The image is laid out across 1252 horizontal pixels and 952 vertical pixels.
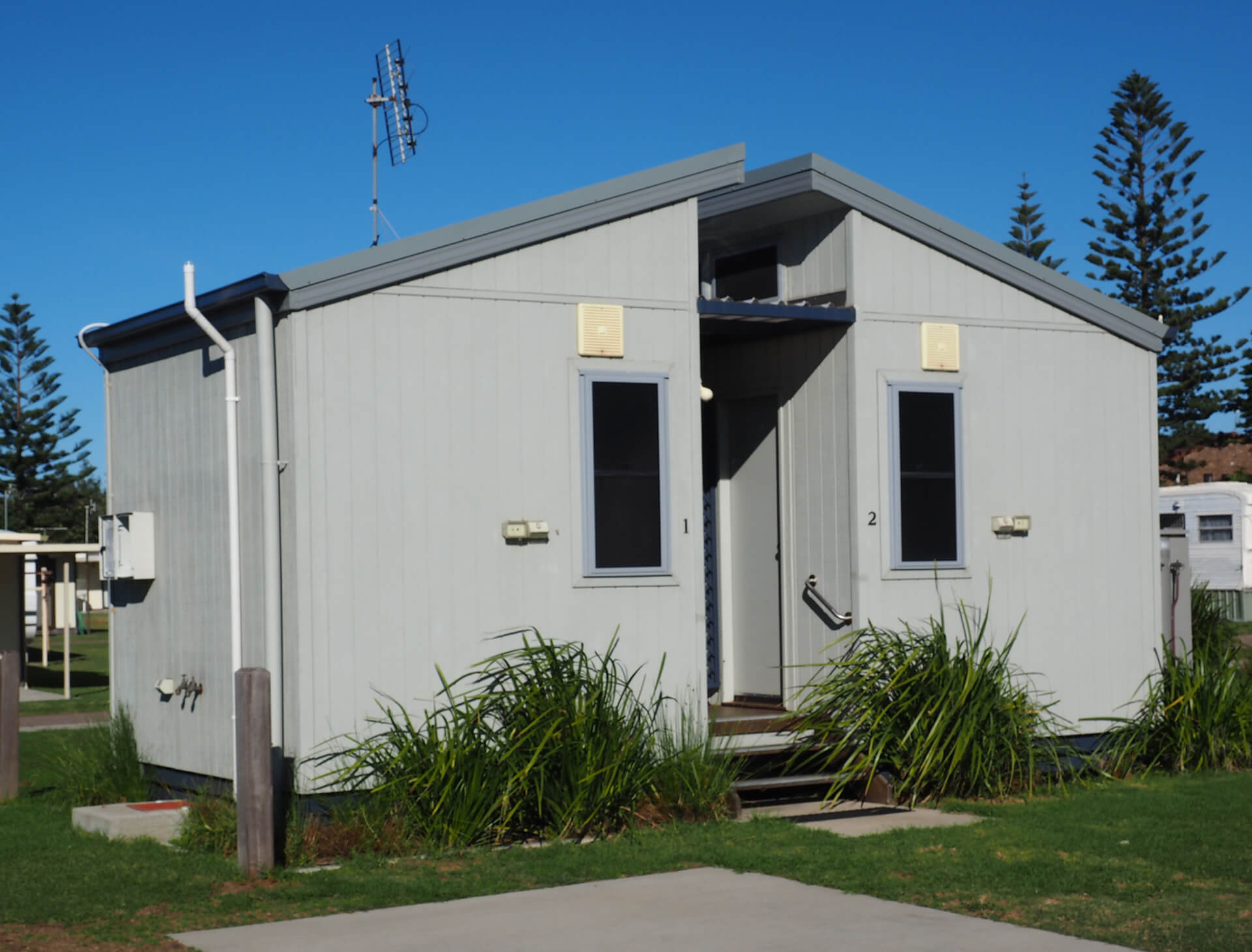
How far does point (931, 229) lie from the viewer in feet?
35.0

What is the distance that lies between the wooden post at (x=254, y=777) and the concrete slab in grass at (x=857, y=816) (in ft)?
9.89

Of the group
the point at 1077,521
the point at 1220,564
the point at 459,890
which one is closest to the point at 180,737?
the point at 459,890

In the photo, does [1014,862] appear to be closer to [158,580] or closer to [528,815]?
[528,815]

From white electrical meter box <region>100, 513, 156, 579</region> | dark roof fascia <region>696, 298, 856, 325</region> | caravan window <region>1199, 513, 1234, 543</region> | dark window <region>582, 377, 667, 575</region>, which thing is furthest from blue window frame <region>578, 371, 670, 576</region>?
→ caravan window <region>1199, 513, 1234, 543</region>

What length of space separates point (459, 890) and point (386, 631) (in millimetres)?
1968

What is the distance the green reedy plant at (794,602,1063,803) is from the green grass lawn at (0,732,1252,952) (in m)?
0.55

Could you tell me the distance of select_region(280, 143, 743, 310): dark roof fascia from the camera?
8539mm

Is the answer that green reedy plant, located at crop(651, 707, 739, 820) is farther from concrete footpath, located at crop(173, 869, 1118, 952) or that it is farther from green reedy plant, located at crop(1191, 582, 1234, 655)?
green reedy plant, located at crop(1191, 582, 1234, 655)

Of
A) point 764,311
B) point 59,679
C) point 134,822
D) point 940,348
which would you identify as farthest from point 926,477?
point 59,679

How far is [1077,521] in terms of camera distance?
11.2 metres

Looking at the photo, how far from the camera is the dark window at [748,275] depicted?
11.1 m

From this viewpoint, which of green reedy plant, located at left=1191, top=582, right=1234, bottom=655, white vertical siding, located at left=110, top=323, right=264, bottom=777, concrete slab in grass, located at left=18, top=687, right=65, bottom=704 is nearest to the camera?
white vertical siding, located at left=110, top=323, right=264, bottom=777

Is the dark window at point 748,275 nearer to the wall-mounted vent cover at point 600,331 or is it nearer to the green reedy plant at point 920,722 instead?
the wall-mounted vent cover at point 600,331

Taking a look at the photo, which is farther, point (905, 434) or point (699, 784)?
point (905, 434)
